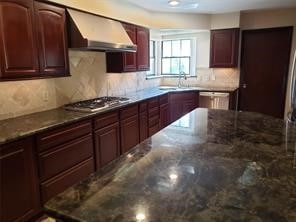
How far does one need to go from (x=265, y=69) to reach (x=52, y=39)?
429 cm

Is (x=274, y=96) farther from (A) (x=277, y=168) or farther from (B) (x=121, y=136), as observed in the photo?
(A) (x=277, y=168)

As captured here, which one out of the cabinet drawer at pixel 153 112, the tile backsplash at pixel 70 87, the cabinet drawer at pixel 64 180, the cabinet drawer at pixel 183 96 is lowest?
the cabinet drawer at pixel 64 180

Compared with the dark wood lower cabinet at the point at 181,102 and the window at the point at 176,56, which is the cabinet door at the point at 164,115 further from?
the window at the point at 176,56

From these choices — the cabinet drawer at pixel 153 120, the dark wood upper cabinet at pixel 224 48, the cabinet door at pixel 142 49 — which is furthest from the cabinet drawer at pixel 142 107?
the dark wood upper cabinet at pixel 224 48

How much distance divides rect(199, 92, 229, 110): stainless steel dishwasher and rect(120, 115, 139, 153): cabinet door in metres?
1.80

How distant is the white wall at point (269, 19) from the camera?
15.0ft

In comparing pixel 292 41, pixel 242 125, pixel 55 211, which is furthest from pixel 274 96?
pixel 55 211

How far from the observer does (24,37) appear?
7.29ft

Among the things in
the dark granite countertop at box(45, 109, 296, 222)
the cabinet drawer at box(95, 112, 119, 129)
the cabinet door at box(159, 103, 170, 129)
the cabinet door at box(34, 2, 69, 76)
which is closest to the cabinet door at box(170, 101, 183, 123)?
the cabinet door at box(159, 103, 170, 129)

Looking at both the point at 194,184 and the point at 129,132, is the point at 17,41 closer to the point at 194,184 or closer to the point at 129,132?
the point at 129,132

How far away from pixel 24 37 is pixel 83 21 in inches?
33.7

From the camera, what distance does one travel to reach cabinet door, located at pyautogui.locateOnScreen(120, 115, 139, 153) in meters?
3.33

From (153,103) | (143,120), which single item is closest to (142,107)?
(143,120)

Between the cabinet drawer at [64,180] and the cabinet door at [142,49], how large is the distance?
2078 millimetres
